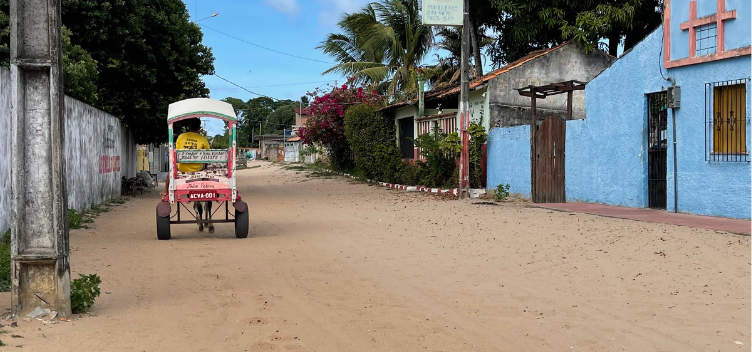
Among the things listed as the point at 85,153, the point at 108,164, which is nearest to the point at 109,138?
the point at 108,164

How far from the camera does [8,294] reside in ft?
21.4

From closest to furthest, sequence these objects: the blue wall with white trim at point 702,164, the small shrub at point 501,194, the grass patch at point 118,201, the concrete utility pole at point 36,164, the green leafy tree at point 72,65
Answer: the concrete utility pole at point 36,164
the blue wall with white trim at point 702,164
the green leafy tree at point 72,65
the small shrub at point 501,194
the grass patch at point 118,201

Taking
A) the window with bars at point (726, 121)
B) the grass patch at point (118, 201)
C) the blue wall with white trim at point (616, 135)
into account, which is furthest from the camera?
the grass patch at point (118, 201)

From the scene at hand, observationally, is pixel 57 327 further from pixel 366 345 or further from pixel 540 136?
pixel 540 136

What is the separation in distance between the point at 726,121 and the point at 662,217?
1902 millimetres

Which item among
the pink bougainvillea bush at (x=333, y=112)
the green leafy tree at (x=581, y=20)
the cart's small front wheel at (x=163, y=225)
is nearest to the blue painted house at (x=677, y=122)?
the green leafy tree at (x=581, y=20)

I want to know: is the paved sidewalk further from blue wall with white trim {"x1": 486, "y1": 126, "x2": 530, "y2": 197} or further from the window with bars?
blue wall with white trim {"x1": 486, "y1": 126, "x2": 530, "y2": 197}

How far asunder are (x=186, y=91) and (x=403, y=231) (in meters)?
13.6

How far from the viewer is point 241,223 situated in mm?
10750

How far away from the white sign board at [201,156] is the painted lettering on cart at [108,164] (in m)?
9.03

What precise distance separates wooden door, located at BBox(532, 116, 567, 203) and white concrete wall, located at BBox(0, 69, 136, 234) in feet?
34.3

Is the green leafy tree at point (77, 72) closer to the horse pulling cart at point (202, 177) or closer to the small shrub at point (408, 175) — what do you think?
the horse pulling cart at point (202, 177)

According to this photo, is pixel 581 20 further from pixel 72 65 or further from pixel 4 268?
pixel 4 268

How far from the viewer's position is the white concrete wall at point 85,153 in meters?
9.52
